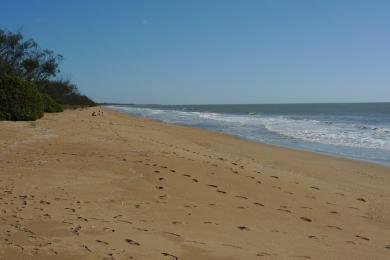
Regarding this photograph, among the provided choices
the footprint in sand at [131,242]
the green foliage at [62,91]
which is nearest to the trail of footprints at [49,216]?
the footprint in sand at [131,242]

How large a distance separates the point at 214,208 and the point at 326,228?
1589 mm

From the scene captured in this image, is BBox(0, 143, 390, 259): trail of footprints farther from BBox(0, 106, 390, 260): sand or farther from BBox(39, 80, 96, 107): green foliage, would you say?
BBox(39, 80, 96, 107): green foliage

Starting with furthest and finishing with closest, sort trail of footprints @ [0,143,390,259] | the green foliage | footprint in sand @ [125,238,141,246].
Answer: the green foliage, footprint in sand @ [125,238,141,246], trail of footprints @ [0,143,390,259]

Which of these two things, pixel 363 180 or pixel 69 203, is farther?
pixel 363 180

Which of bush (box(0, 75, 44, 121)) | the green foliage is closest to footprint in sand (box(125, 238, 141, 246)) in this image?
bush (box(0, 75, 44, 121))

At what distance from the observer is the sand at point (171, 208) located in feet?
15.5

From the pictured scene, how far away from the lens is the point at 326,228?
648 cm

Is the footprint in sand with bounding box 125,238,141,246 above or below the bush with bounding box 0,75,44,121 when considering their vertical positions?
below

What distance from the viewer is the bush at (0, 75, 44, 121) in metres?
19.9

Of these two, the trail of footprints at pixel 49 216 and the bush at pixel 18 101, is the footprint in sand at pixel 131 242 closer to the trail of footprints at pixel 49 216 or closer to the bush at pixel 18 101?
the trail of footprints at pixel 49 216

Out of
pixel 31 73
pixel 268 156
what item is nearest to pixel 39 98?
pixel 268 156

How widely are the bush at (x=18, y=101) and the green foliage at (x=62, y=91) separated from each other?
84.5 ft

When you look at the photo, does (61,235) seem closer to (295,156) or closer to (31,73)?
(295,156)

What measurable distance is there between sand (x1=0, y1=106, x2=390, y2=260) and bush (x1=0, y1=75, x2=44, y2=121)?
9154mm
